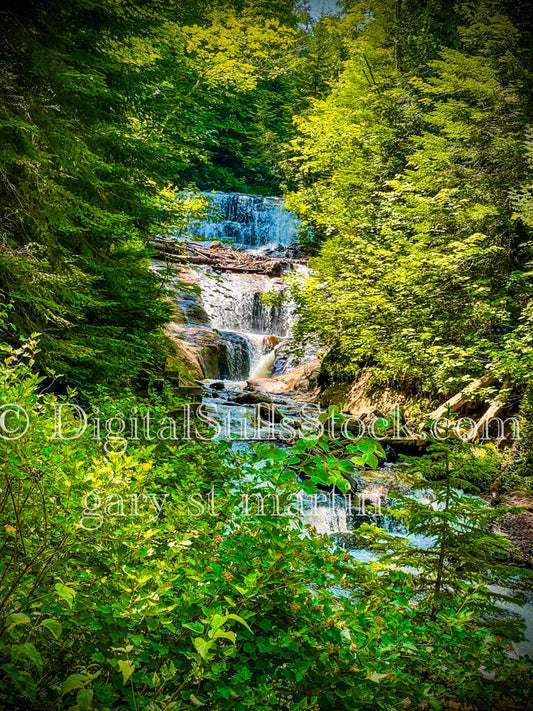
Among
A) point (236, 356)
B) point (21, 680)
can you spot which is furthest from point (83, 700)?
point (236, 356)

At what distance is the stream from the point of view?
5.60 meters

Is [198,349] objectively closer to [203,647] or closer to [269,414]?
[269,414]

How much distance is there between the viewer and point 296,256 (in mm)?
21375

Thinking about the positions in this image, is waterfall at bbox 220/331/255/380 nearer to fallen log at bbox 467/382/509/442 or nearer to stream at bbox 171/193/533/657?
stream at bbox 171/193/533/657

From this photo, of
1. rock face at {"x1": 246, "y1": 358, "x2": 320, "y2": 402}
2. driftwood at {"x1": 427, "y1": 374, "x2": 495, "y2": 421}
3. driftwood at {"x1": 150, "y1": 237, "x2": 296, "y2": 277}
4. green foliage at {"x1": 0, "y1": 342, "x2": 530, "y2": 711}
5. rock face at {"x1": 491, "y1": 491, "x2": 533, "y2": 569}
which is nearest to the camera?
green foliage at {"x1": 0, "y1": 342, "x2": 530, "y2": 711}

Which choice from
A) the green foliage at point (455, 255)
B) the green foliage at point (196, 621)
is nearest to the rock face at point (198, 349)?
the green foliage at point (455, 255)

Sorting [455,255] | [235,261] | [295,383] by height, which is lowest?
[295,383]

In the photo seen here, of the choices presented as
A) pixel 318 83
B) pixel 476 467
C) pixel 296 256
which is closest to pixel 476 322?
pixel 476 467

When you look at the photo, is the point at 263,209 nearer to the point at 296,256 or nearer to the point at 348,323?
the point at 296,256

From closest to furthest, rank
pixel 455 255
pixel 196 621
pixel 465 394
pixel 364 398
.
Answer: pixel 196 621
pixel 465 394
pixel 455 255
pixel 364 398

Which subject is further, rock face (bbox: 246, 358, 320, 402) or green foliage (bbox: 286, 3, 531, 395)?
rock face (bbox: 246, 358, 320, 402)

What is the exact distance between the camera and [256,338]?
16.3 metres

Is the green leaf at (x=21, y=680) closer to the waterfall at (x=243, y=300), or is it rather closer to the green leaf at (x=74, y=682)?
the green leaf at (x=74, y=682)

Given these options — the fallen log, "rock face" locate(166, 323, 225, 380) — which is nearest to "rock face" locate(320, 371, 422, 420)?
the fallen log
